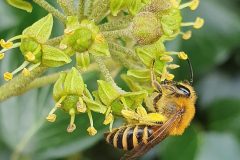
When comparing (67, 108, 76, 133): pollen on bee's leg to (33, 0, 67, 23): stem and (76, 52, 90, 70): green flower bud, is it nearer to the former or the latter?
(76, 52, 90, 70): green flower bud

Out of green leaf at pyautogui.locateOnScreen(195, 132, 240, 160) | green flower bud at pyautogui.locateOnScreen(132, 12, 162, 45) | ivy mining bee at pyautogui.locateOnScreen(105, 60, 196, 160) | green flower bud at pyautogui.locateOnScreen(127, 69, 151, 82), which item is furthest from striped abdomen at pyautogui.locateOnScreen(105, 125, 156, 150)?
green leaf at pyautogui.locateOnScreen(195, 132, 240, 160)

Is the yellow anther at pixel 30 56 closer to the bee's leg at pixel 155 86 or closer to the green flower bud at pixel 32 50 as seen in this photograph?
the green flower bud at pixel 32 50

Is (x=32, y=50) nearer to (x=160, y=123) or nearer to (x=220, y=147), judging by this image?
(x=160, y=123)

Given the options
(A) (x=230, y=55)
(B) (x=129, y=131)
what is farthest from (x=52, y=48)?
(A) (x=230, y=55)

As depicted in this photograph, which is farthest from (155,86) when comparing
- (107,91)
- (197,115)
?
(197,115)

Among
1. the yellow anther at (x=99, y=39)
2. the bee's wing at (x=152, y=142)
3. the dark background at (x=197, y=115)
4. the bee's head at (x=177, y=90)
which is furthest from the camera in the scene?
the dark background at (x=197, y=115)

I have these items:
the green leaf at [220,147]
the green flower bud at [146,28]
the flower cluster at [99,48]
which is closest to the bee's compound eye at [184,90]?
the flower cluster at [99,48]

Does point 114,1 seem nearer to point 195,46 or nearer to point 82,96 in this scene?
point 82,96
